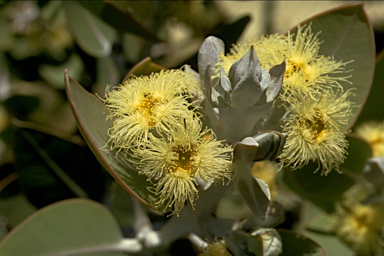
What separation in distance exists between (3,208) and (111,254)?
0.37 m

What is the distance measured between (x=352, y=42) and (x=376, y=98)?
32 cm

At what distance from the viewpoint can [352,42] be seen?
4.13 feet

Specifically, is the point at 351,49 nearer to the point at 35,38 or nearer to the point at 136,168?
the point at 136,168

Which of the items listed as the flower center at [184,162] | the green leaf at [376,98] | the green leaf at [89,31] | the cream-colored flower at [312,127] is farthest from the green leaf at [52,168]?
the green leaf at [376,98]

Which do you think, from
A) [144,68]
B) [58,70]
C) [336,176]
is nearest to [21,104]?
[58,70]

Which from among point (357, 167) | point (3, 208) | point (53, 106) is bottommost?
point (53, 106)

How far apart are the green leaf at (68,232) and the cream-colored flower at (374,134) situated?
70 centimetres

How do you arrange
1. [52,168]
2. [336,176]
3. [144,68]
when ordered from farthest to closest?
[52,168] → [336,176] → [144,68]

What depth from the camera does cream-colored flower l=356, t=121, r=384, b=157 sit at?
4.77 feet

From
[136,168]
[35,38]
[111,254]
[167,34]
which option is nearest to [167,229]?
[111,254]

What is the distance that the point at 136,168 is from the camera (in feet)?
3.42

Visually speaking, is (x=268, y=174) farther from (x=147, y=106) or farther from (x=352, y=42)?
(x=147, y=106)

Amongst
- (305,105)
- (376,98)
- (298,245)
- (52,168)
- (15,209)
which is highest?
(305,105)

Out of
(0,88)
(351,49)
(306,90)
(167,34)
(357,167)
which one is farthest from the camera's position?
(0,88)
